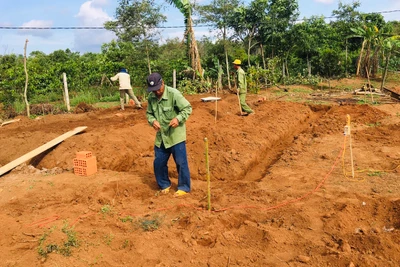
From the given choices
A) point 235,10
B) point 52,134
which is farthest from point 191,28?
point 52,134

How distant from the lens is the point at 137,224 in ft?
13.9

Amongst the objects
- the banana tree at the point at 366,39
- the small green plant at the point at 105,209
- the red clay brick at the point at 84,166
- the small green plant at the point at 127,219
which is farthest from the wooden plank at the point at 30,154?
the banana tree at the point at 366,39

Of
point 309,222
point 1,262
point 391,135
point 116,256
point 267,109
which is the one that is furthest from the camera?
point 267,109

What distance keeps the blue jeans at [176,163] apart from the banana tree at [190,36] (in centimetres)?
1318

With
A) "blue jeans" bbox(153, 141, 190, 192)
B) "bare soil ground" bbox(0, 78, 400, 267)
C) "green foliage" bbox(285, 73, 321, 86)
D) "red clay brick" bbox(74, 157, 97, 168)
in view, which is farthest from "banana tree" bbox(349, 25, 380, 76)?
"red clay brick" bbox(74, 157, 97, 168)

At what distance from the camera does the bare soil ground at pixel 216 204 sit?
3.46 meters

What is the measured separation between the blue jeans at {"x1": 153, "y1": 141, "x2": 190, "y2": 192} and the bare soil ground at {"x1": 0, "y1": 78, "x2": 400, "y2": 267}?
20cm

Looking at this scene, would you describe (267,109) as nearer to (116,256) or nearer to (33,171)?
(33,171)

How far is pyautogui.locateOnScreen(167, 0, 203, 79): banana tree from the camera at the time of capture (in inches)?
690

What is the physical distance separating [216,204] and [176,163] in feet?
2.86

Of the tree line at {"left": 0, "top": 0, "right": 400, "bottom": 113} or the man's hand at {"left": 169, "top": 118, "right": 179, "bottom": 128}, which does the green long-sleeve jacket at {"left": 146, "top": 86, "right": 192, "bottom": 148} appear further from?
the tree line at {"left": 0, "top": 0, "right": 400, "bottom": 113}

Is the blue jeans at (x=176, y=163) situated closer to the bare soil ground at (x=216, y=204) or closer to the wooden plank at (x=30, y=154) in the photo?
the bare soil ground at (x=216, y=204)

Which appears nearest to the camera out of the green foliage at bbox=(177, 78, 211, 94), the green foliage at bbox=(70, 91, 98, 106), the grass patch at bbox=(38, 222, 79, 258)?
the grass patch at bbox=(38, 222, 79, 258)

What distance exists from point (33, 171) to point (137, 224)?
10.6ft
